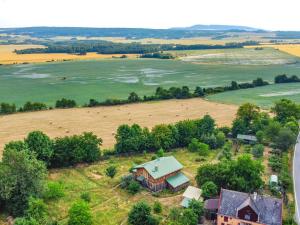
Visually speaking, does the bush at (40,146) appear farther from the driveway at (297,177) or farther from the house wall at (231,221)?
the driveway at (297,177)

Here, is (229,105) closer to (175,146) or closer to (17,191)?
(175,146)

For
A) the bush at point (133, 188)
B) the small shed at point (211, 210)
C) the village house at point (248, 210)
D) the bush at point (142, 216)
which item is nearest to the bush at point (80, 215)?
the bush at point (142, 216)

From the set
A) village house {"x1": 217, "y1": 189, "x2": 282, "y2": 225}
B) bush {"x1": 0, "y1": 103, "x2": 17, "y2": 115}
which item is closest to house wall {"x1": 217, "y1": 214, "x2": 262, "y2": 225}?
village house {"x1": 217, "y1": 189, "x2": 282, "y2": 225}

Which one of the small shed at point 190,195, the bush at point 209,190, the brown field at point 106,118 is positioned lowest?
the brown field at point 106,118

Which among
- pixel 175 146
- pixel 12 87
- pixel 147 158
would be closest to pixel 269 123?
pixel 175 146

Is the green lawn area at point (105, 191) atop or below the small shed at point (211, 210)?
below

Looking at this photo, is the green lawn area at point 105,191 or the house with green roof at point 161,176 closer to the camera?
the green lawn area at point 105,191
